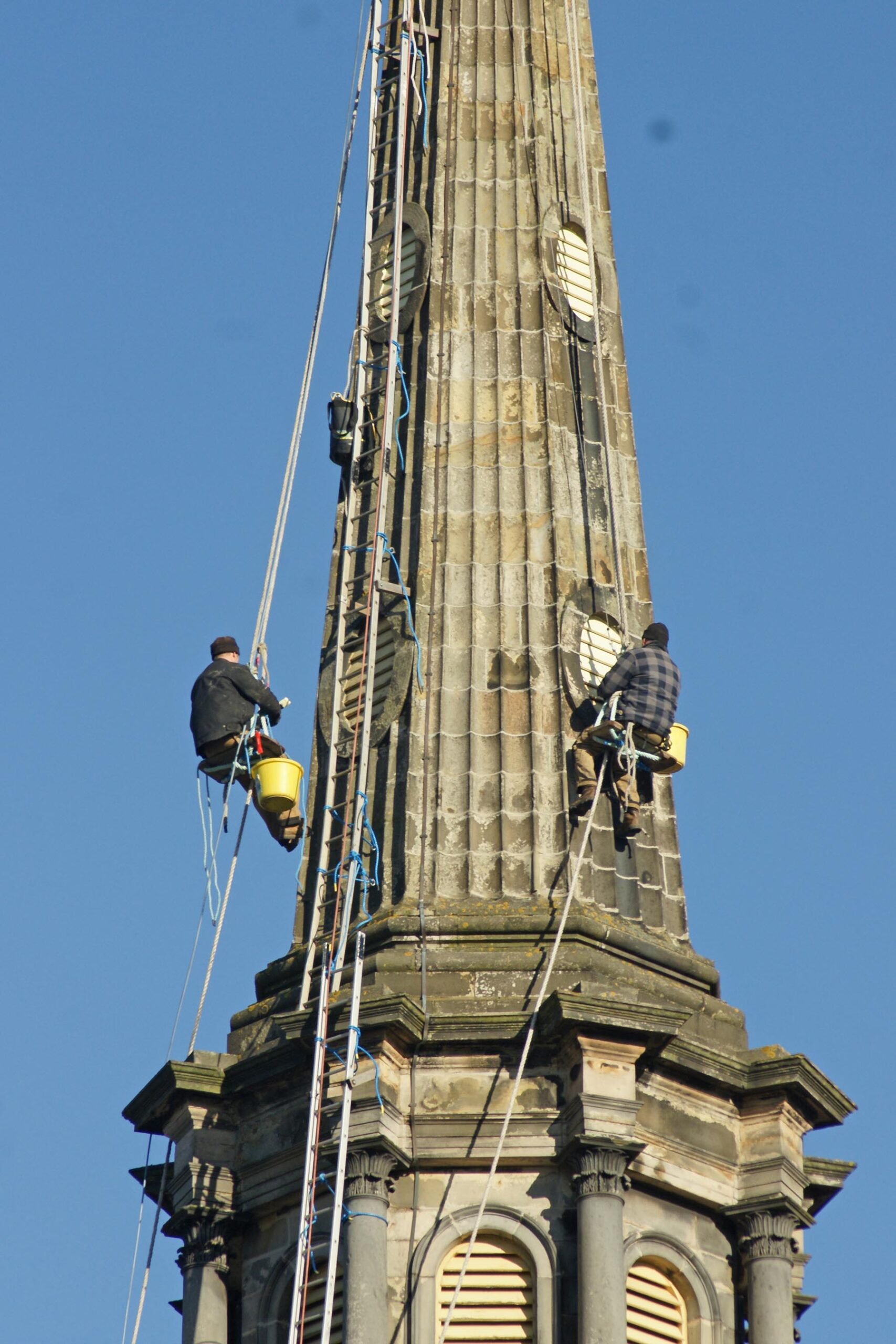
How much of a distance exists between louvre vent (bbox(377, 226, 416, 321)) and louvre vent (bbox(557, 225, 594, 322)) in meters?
1.77

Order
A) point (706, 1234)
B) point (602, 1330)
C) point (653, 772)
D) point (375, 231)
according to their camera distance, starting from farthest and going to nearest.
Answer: point (375, 231) < point (653, 772) < point (706, 1234) < point (602, 1330)

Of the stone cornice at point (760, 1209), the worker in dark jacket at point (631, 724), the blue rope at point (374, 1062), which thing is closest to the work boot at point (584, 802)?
the worker in dark jacket at point (631, 724)

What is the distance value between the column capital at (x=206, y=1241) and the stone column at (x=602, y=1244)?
3.90 meters

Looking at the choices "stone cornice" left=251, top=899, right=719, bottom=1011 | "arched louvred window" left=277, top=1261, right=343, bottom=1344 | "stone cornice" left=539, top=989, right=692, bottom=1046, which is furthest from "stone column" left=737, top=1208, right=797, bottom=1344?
"arched louvred window" left=277, top=1261, right=343, bottom=1344

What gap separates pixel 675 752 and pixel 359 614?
4.11 metres

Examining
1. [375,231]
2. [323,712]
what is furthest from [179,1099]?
[375,231]

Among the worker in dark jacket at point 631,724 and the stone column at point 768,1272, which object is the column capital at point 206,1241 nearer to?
the stone column at point 768,1272

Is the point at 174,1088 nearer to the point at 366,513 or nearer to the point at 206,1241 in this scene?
the point at 206,1241

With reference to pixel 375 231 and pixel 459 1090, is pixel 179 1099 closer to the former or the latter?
pixel 459 1090

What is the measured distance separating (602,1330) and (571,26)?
18.3 meters

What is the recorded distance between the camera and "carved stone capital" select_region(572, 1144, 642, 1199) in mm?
35844

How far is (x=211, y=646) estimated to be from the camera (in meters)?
41.3

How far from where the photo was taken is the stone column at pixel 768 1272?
Result: 36.3 metres

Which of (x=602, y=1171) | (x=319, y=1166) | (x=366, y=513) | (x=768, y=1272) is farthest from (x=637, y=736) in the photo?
(x=319, y=1166)
